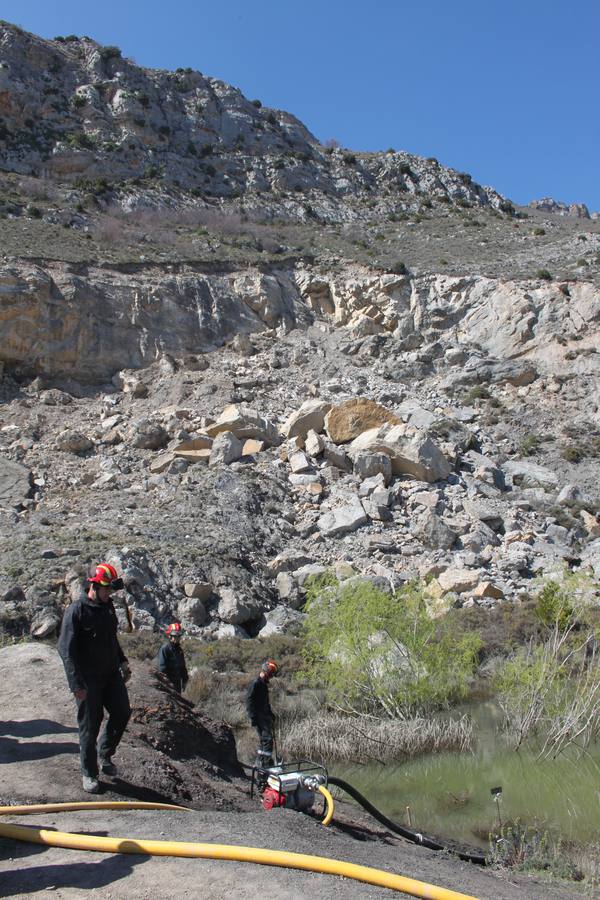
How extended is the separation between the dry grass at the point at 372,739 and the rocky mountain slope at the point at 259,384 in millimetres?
4276

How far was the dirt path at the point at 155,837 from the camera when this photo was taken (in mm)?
3170

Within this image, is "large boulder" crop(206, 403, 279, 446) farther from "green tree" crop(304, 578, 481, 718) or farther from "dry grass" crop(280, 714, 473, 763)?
"dry grass" crop(280, 714, 473, 763)

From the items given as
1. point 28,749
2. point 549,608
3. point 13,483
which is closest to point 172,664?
point 28,749

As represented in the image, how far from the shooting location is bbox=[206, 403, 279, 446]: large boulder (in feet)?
69.1

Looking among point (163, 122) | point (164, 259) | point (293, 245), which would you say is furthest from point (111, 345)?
point (163, 122)

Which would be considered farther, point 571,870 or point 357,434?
point 357,434

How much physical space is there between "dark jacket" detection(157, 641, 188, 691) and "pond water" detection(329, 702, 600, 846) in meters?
2.91

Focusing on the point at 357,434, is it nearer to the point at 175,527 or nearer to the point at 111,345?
the point at 175,527

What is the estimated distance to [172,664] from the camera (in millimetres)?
8508

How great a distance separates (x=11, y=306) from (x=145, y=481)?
32.1ft

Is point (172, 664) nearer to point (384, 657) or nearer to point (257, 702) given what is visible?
point (257, 702)

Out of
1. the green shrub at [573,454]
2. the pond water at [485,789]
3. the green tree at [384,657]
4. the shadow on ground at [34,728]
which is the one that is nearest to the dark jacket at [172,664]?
the shadow on ground at [34,728]

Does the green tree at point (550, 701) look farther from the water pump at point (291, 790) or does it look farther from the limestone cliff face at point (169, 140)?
the limestone cliff face at point (169, 140)

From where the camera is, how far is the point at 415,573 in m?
16.2
